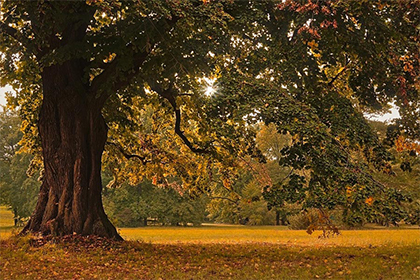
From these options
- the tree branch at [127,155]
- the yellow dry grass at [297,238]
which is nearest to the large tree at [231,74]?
the tree branch at [127,155]

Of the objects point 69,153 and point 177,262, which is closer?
point 177,262

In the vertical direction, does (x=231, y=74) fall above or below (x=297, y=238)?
above

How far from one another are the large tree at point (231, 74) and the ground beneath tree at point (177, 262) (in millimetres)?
1231

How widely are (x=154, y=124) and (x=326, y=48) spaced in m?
8.59

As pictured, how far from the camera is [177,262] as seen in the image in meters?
9.12

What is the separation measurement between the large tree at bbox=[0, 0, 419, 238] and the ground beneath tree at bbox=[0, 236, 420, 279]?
1.23 meters

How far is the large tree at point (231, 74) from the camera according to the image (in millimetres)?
8672

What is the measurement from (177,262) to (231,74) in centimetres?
461

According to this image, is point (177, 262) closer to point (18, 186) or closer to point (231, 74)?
point (231, 74)

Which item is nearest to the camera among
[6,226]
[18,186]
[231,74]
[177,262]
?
[177,262]

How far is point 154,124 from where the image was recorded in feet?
56.5

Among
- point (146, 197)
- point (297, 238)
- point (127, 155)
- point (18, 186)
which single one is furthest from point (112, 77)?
point (146, 197)

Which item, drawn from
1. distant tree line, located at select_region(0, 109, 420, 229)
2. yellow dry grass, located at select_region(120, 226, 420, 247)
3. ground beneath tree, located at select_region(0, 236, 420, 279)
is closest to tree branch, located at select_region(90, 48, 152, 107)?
ground beneath tree, located at select_region(0, 236, 420, 279)

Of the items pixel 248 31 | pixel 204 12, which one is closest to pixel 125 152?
pixel 248 31
